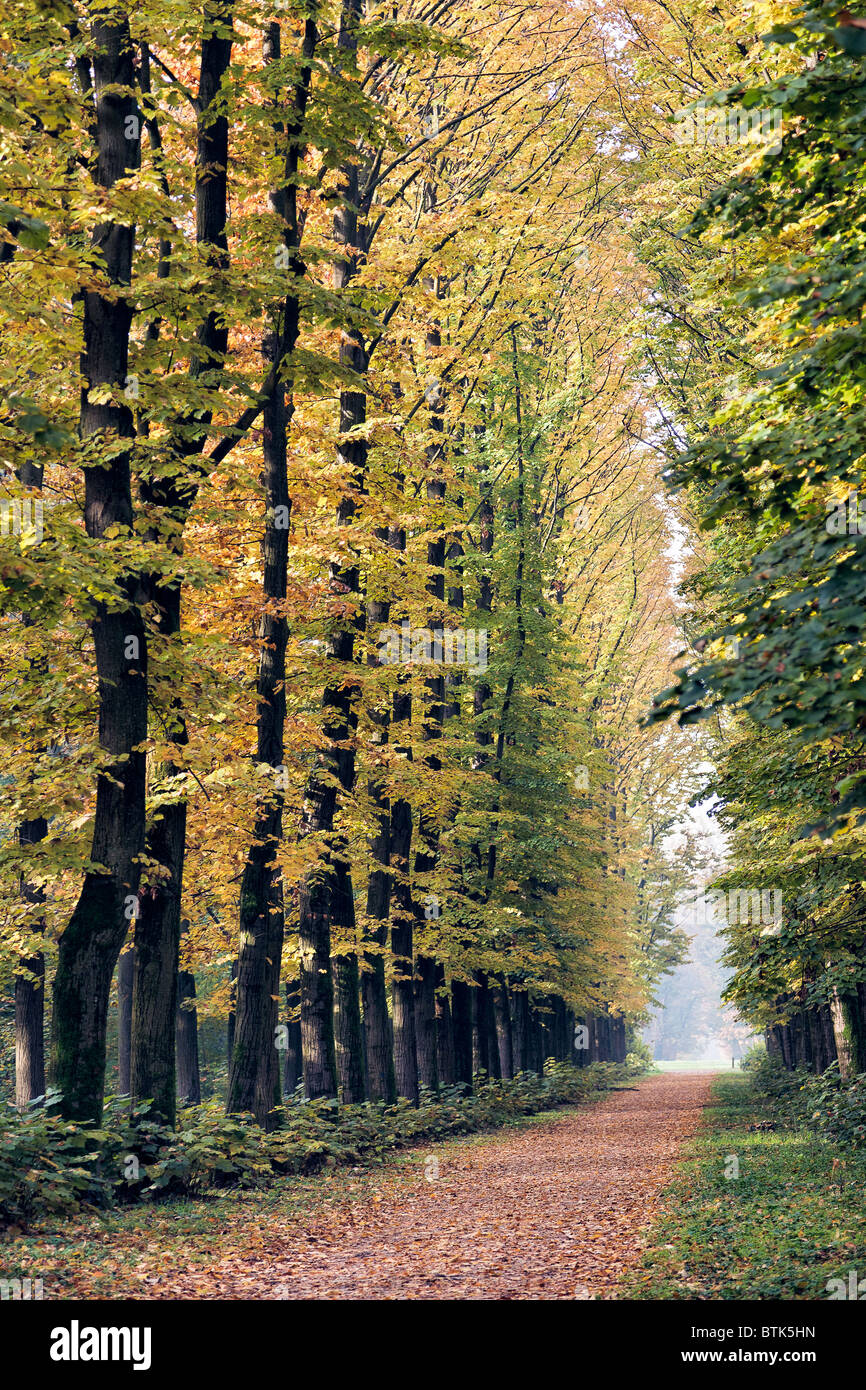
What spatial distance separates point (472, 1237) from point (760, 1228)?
105 inches

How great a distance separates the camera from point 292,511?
16141 millimetres

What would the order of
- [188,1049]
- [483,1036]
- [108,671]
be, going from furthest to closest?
[483,1036], [188,1049], [108,671]

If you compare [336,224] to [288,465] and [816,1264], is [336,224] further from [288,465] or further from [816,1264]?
[816,1264]

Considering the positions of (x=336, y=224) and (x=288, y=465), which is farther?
(x=336, y=224)

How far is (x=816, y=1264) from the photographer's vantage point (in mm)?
8062

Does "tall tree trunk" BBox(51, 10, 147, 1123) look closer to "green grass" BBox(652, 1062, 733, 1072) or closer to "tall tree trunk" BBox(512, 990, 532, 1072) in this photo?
"tall tree trunk" BBox(512, 990, 532, 1072)

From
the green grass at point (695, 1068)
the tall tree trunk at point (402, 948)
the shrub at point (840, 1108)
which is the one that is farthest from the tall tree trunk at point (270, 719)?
the green grass at point (695, 1068)

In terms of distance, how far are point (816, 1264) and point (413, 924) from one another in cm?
1449

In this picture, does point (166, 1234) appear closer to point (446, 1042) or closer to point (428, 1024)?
point (428, 1024)

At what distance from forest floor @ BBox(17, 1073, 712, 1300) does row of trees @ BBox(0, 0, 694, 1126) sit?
1640mm

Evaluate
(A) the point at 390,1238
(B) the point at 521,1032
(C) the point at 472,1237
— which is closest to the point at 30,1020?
(A) the point at 390,1238

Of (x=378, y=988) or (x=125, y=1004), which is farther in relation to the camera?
(x=125, y=1004)

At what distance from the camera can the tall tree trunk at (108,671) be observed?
35.0 feet
